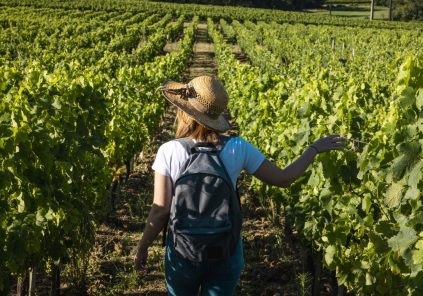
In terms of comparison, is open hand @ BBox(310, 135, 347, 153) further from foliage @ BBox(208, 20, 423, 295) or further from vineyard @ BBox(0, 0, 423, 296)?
foliage @ BBox(208, 20, 423, 295)

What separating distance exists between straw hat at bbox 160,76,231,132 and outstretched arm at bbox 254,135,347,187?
0.30m

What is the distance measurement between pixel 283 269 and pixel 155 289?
1326 millimetres

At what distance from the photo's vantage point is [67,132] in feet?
16.6

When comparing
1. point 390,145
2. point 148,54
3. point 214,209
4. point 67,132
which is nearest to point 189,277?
point 214,209

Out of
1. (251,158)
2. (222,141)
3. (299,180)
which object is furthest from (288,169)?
(299,180)

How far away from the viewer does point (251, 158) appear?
2975 millimetres

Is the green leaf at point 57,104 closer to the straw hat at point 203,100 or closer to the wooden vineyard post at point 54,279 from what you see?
the wooden vineyard post at point 54,279

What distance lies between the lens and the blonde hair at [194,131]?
2.85 metres

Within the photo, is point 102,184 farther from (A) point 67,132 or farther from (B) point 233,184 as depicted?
(B) point 233,184

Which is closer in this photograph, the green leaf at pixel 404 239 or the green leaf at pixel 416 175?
the green leaf at pixel 416 175

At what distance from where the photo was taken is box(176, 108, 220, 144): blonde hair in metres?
2.85

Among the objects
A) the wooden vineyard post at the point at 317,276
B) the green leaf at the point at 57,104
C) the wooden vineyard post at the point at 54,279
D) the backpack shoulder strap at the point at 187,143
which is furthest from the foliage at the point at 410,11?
the backpack shoulder strap at the point at 187,143

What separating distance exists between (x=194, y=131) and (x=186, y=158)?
152 mm

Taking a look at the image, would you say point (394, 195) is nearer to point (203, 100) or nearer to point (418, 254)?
point (418, 254)
